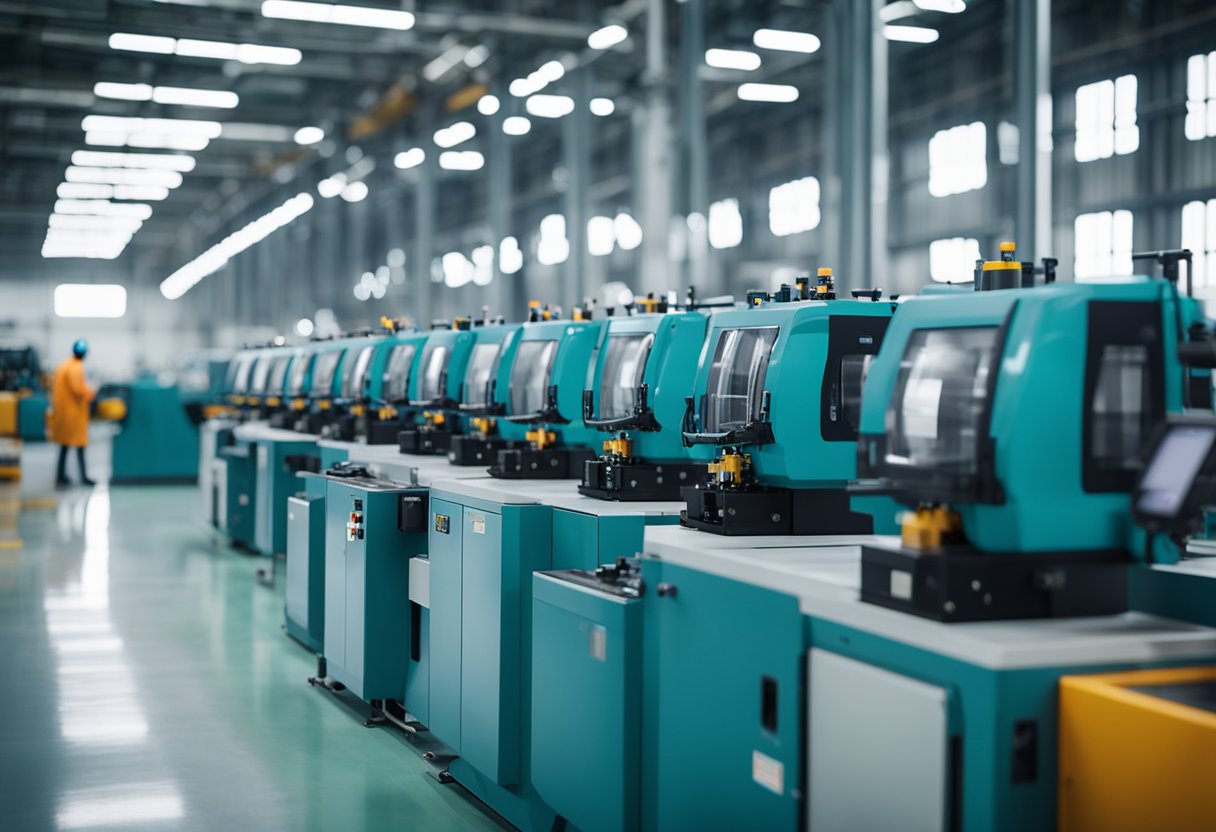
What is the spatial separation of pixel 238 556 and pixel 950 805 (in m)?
7.45

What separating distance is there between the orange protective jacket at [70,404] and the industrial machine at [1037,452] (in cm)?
1162

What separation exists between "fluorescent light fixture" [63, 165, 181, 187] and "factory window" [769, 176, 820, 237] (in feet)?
27.6

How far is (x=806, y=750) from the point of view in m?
2.18

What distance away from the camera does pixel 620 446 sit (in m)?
3.66

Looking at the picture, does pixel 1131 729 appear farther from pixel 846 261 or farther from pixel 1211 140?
pixel 1211 140

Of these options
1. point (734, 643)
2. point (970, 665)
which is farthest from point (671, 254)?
point (970, 665)

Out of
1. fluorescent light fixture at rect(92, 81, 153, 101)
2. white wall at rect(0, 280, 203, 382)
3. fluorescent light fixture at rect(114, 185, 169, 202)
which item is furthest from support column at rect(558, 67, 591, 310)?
white wall at rect(0, 280, 203, 382)

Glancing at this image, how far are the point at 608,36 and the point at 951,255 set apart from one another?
397 centimetres

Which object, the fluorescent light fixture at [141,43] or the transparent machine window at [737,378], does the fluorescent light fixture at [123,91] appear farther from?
the transparent machine window at [737,378]

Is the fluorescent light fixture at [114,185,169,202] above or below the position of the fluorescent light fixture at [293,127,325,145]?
below

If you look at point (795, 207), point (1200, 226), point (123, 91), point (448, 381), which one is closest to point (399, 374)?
point (448, 381)

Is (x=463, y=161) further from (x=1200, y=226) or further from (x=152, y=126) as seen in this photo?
(x=1200, y=226)

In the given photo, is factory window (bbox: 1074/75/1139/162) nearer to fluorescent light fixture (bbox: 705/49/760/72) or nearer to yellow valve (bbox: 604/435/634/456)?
fluorescent light fixture (bbox: 705/49/760/72)

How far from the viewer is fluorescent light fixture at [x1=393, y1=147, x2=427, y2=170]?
12.7m
